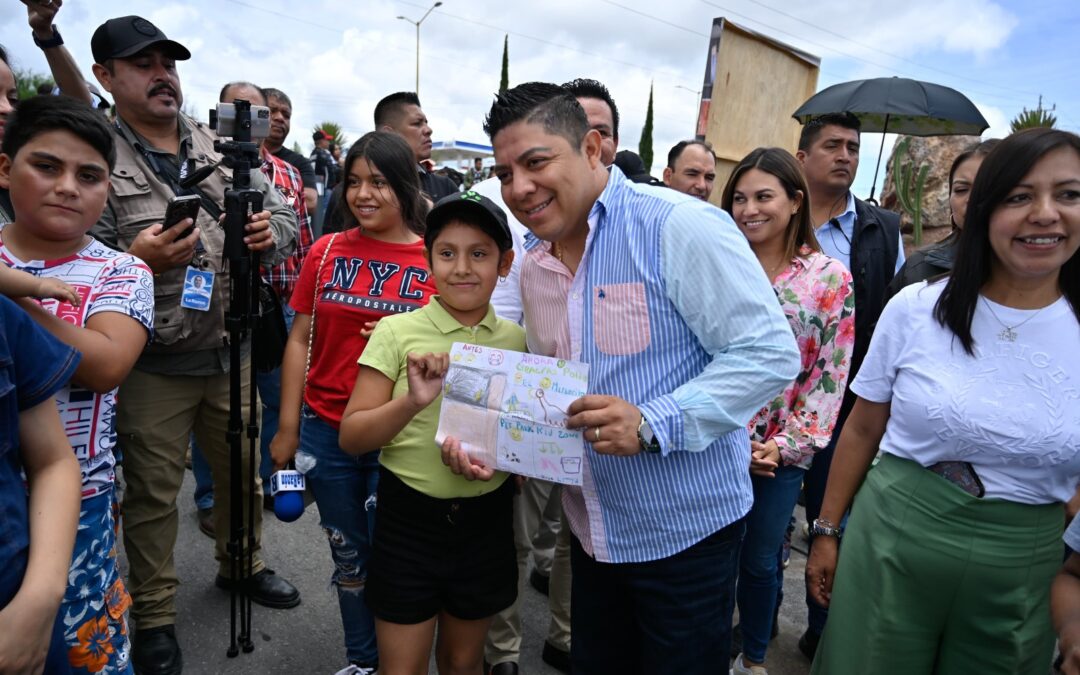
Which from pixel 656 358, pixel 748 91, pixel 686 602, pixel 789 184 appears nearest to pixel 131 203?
pixel 656 358

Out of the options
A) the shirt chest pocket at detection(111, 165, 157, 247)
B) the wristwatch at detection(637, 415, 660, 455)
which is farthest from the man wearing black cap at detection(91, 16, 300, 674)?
the wristwatch at detection(637, 415, 660, 455)

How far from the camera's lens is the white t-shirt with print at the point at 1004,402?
1.72 metres

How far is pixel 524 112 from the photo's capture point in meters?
1.71

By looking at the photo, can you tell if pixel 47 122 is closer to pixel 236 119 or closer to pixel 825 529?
pixel 236 119

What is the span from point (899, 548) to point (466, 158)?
2717 centimetres

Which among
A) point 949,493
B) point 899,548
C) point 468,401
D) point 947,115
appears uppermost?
point 947,115

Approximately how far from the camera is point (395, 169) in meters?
2.61

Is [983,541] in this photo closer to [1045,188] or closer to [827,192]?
[1045,188]

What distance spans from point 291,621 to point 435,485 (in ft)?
5.77

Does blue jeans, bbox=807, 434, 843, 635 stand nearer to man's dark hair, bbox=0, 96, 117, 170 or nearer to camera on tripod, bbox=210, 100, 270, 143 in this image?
camera on tripod, bbox=210, 100, 270, 143

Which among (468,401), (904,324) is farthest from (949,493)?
(468,401)

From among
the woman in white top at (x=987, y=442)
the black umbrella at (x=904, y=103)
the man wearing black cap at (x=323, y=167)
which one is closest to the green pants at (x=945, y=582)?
the woman in white top at (x=987, y=442)

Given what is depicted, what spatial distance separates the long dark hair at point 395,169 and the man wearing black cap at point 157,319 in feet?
1.67

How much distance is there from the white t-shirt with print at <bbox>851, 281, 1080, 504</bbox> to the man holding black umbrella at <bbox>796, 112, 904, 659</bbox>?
4.83 ft
